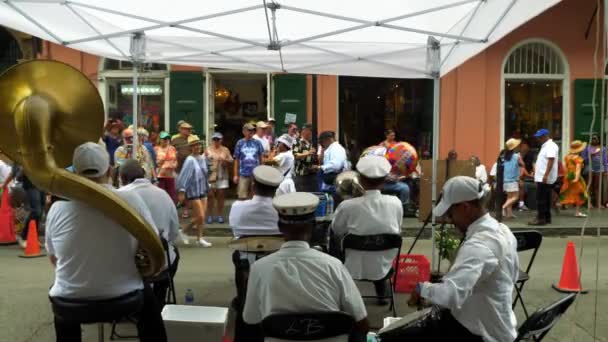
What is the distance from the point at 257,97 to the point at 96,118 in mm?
10621

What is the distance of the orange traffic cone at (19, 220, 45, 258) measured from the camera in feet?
29.0

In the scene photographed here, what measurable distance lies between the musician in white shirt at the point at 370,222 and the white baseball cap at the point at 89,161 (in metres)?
2.34

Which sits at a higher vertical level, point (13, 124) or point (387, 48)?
point (387, 48)

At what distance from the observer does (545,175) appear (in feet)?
35.5

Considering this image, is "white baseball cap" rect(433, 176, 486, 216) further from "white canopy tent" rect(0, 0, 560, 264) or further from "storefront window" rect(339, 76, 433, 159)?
"storefront window" rect(339, 76, 433, 159)

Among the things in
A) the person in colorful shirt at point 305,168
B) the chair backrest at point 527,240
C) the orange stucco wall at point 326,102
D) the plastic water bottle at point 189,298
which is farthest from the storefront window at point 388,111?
the chair backrest at point 527,240

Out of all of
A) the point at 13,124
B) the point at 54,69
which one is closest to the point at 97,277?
the point at 13,124

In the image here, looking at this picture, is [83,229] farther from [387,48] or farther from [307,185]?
[307,185]

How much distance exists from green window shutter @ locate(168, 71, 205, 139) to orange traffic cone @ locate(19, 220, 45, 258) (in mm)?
5379

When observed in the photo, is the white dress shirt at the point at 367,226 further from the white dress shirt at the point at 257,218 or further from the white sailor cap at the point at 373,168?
the white dress shirt at the point at 257,218

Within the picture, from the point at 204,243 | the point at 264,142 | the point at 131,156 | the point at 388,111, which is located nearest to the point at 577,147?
the point at 388,111

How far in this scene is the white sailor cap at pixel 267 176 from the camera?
4.98 metres

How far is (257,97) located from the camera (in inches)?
567

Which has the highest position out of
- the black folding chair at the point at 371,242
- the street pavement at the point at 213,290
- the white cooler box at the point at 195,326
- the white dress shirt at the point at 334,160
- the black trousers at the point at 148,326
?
the white dress shirt at the point at 334,160
